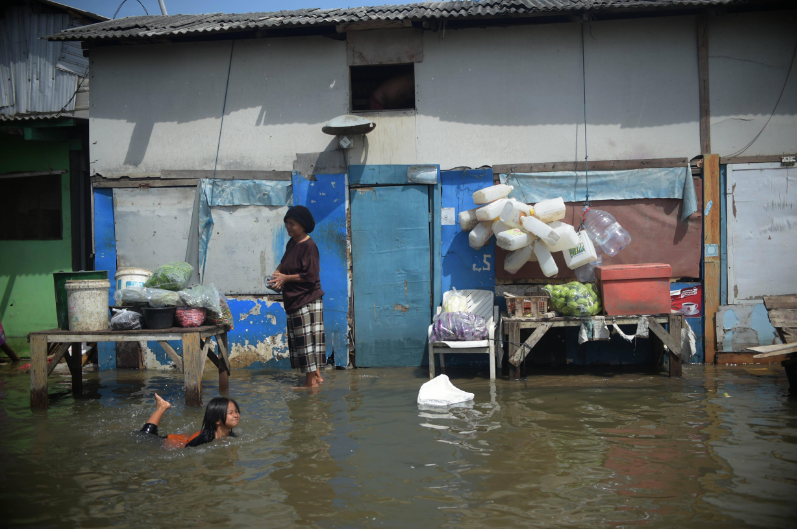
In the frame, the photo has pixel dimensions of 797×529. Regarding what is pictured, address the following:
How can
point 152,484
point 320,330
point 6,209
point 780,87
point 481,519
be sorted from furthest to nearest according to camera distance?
1. point 6,209
2. point 780,87
3. point 320,330
4. point 152,484
5. point 481,519

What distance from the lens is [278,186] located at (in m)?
8.48

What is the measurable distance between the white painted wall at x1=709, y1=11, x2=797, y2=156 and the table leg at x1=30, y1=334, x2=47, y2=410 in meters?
8.53

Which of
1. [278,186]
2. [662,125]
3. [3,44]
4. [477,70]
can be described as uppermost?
[3,44]

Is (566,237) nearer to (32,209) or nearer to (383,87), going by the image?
(383,87)

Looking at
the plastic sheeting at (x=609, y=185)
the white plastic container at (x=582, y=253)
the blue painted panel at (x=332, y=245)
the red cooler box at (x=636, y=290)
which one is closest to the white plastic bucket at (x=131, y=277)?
the blue painted panel at (x=332, y=245)

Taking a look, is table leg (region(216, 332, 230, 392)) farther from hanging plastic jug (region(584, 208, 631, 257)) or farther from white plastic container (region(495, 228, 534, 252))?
hanging plastic jug (region(584, 208, 631, 257))

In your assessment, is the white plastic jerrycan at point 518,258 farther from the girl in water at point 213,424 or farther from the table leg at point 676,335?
the girl in water at point 213,424

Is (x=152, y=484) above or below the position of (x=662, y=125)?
below

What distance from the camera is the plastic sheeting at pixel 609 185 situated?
25.9 feet

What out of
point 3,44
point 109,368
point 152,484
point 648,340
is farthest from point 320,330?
point 3,44

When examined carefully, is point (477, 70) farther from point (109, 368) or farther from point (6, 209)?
point (6, 209)

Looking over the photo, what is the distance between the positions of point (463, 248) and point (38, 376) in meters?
5.31

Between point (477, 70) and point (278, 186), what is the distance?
325cm

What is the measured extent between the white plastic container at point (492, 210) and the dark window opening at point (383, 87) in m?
2.10
